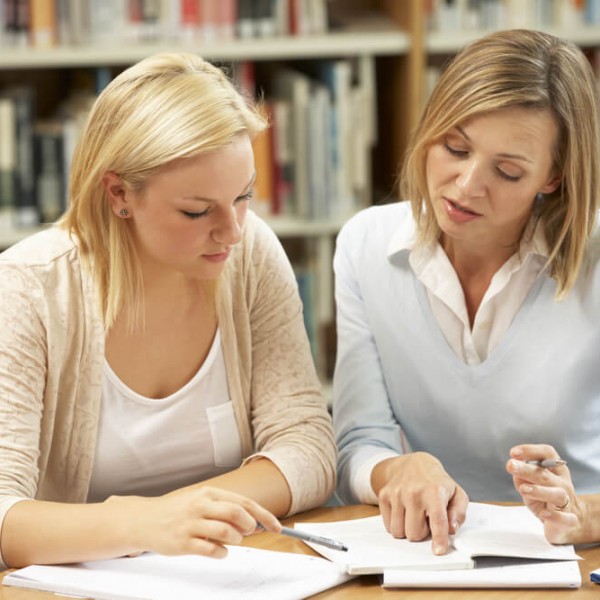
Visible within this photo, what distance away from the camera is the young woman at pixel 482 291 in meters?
1.61

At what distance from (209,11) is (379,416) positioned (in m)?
1.33

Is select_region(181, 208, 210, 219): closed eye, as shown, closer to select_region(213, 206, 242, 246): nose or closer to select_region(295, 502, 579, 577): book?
select_region(213, 206, 242, 246): nose

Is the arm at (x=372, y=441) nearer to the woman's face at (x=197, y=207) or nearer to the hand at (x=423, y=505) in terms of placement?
the hand at (x=423, y=505)

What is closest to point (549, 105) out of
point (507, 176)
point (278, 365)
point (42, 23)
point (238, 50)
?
point (507, 176)

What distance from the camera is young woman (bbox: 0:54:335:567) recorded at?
4.56ft

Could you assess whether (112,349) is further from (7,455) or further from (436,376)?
Answer: (436,376)

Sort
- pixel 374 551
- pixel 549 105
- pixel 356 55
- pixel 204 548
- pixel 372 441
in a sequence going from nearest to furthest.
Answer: pixel 204 548 → pixel 374 551 → pixel 549 105 → pixel 372 441 → pixel 356 55

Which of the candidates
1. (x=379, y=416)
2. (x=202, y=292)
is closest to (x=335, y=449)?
(x=379, y=416)

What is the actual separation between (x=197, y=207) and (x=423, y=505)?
0.48m

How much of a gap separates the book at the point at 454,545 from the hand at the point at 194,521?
0.40 ft

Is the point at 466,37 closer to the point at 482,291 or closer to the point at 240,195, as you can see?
the point at 482,291

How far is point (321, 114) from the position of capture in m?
2.78

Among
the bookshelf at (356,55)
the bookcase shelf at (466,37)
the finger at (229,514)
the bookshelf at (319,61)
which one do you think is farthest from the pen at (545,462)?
the bookcase shelf at (466,37)

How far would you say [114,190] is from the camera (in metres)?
1.52
